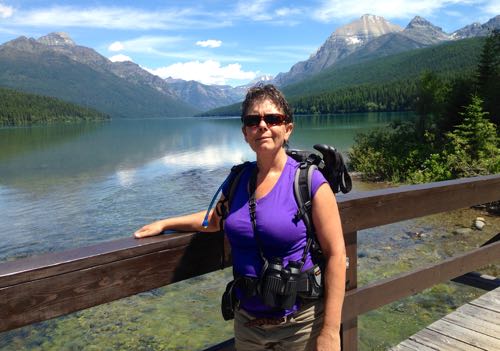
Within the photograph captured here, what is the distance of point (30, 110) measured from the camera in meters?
168

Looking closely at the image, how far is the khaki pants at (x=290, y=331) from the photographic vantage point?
2252 mm

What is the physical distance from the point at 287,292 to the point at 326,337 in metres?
0.37

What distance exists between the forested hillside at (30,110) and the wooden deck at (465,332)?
580 feet

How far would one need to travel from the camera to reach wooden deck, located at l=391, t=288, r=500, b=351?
12.4 feet

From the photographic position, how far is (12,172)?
36.2 m

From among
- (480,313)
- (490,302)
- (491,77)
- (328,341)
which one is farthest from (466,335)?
(491,77)

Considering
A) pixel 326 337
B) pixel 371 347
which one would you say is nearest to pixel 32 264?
pixel 326 337

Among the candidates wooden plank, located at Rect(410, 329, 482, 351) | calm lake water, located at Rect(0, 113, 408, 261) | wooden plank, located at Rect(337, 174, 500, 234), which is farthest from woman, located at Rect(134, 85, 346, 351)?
calm lake water, located at Rect(0, 113, 408, 261)

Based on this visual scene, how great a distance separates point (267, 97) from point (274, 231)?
2.45 feet

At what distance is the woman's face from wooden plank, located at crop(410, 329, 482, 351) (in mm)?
2645

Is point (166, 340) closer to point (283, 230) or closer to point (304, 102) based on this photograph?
point (283, 230)

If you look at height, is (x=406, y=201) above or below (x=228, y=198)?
below

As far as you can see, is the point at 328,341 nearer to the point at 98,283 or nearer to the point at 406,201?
the point at 98,283

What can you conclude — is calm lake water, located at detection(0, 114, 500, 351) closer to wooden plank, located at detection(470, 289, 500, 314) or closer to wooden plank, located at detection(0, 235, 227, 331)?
wooden plank, located at detection(470, 289, 500, 314)
